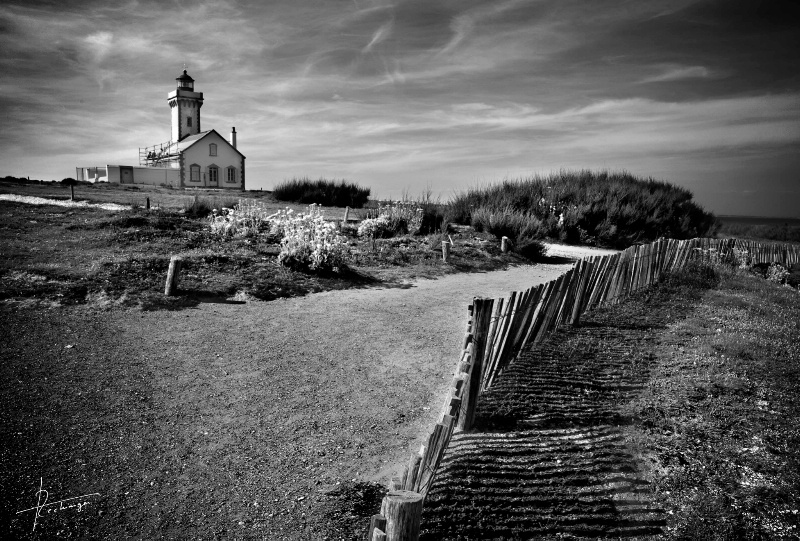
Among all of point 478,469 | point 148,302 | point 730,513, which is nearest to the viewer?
Answer: point 730,513

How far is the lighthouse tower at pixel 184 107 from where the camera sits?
49.1 metres

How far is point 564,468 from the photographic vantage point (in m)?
3.36

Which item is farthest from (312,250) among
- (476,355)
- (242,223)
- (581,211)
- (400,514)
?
(581,211)

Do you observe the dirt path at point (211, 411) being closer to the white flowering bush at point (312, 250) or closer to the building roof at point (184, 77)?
the white flowering bush at point (312, 250)

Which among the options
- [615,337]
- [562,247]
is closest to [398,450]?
[615,337]

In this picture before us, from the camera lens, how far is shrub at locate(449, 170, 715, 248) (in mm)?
15867

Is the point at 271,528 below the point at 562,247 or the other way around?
below

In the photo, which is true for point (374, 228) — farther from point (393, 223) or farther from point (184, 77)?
point (184, 77)

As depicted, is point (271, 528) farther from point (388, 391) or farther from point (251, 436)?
point (388, 391)

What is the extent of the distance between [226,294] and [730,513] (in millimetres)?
6771

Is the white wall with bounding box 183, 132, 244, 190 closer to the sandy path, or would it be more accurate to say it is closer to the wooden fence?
the sandy path

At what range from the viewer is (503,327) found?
4.36 metres

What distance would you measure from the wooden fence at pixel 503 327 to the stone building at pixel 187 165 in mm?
39576

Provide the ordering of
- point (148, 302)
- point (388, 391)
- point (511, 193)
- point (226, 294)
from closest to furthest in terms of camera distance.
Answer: point (388, 391), point (148, 302), point (226, 294), point (511, 193)
